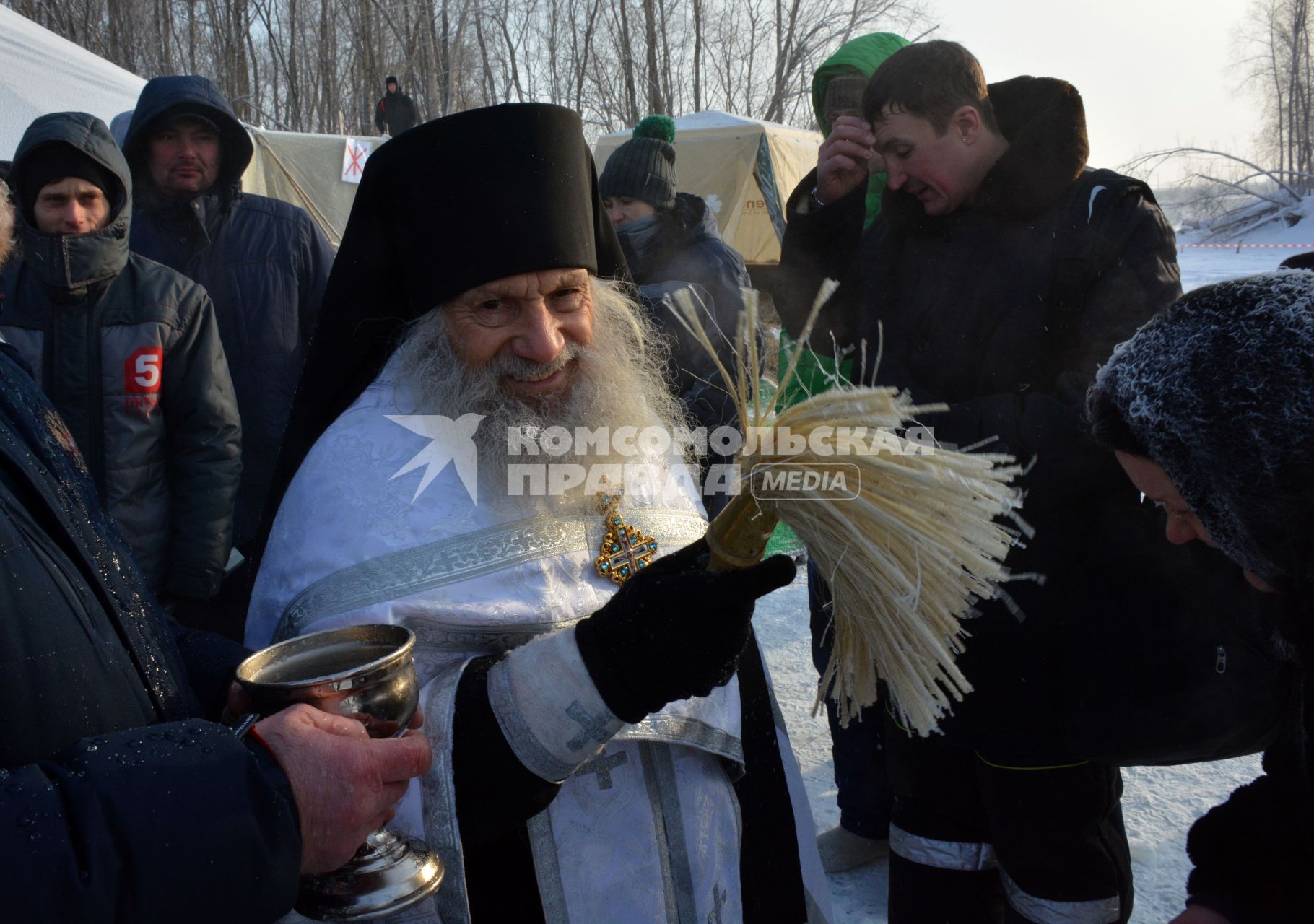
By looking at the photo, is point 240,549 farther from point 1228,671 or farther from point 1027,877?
point 1228,671

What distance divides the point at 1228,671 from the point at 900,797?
92 centimetres

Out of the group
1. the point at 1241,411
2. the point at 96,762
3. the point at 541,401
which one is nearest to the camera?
the point at 96,762

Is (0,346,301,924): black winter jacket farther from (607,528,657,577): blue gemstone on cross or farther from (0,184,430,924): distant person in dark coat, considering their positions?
(607,528,657,577): blue gemstone on cross

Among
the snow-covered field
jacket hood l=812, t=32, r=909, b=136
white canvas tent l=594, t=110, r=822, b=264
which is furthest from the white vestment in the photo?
white canvas tent l=594, t=110, r=822, b=264

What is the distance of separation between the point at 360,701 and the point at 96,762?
31cm

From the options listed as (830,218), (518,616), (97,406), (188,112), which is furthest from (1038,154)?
(188,112)

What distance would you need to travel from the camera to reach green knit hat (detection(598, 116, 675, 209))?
4.60 m

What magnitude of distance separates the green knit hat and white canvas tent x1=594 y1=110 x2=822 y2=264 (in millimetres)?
9818

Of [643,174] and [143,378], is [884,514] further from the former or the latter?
[643,174]

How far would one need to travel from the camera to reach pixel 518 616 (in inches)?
67.9

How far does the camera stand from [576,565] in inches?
73.1

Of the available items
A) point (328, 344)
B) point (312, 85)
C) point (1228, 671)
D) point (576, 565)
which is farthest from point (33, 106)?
point (312, 85)

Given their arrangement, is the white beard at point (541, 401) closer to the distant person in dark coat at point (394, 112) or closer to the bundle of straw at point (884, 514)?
the bundle of straw at point (884, 514)

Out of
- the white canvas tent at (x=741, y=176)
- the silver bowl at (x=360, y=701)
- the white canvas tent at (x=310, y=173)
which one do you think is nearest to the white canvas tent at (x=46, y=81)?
the white canvas tent at (x=310, y=173)
